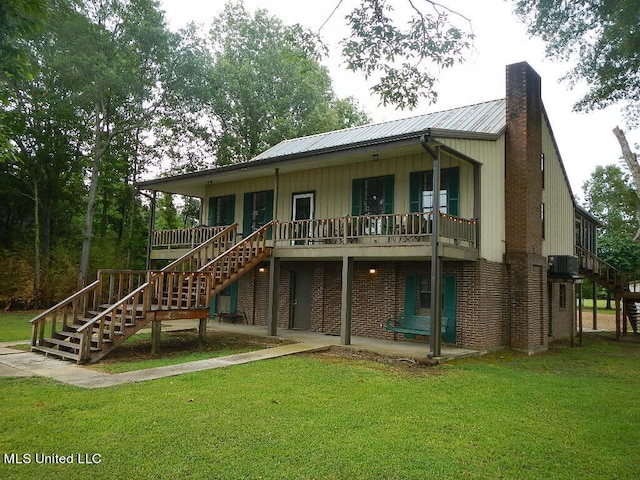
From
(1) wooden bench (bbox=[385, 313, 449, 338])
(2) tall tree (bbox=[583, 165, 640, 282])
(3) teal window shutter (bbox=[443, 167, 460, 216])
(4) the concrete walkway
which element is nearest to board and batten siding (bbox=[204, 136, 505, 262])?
(3) teal window shutter (bbox=[443, 167, 460, 216])

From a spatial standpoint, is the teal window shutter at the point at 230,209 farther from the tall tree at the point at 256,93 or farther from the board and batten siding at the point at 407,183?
the tall tree at the point at 256,93

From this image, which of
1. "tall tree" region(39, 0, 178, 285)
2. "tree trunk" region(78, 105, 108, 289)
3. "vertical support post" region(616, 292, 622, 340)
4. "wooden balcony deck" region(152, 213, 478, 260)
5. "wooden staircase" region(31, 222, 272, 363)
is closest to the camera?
"wooden staircase" region(31, 222, 272, 363)

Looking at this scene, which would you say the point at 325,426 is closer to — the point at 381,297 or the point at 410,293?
the point at 410,293

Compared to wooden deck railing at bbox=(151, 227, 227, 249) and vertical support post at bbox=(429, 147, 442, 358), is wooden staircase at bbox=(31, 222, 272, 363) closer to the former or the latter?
wooden deck railing at bbox=(151, 227, 227, 249)

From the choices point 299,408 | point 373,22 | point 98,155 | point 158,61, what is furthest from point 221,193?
point 299,408

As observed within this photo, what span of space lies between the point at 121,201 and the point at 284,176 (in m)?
16.1

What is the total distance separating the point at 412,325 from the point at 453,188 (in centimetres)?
391

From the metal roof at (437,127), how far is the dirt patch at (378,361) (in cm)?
500

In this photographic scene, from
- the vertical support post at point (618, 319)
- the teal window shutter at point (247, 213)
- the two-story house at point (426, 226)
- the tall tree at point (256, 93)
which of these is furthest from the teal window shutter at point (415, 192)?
the tall tree at point (256, 93)

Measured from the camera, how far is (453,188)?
502 inches

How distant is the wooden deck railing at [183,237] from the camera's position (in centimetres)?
1569

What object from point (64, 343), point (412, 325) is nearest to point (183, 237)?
point (64, 343)

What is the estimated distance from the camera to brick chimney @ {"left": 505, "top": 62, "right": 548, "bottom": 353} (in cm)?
1309

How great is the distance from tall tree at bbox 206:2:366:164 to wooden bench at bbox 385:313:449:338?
19528 mm
